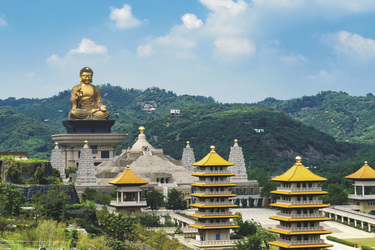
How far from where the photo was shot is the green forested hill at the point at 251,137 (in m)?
153

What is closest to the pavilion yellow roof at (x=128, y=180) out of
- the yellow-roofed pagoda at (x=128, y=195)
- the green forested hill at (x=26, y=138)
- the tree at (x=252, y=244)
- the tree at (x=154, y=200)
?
the yellow-roofed pagoda at (x=128, y=195)

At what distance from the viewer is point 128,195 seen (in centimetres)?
8194

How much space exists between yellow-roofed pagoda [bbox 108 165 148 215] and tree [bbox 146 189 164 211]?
6.38 metres

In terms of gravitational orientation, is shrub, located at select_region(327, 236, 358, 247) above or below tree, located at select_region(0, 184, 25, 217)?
below

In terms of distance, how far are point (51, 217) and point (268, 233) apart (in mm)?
18891

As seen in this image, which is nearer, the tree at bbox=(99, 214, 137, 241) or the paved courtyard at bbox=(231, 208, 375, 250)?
the tree at bbox=(99, 214, 137, 241)

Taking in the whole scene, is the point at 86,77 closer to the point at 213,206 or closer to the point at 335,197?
the point at 335,197

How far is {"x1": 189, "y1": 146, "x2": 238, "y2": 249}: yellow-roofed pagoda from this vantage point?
74.8m

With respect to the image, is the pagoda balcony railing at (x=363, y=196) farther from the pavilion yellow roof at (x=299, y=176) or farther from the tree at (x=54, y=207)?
the tree at (x=54, y=207)

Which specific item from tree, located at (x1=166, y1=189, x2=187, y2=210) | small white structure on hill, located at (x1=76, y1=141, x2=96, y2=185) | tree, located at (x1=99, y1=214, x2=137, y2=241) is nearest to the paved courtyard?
tree, located at (x1=166, y1=189, x2=187, y2=210)

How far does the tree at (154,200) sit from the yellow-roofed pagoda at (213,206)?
11985 mm

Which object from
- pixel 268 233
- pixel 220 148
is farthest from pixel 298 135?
pixel 268 233

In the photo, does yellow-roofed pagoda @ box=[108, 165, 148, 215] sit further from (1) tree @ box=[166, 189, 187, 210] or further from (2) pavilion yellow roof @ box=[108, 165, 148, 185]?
(1) tree @ box=[166, 189, 187, 210]

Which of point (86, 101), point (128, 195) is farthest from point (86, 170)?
point (86, 101)
